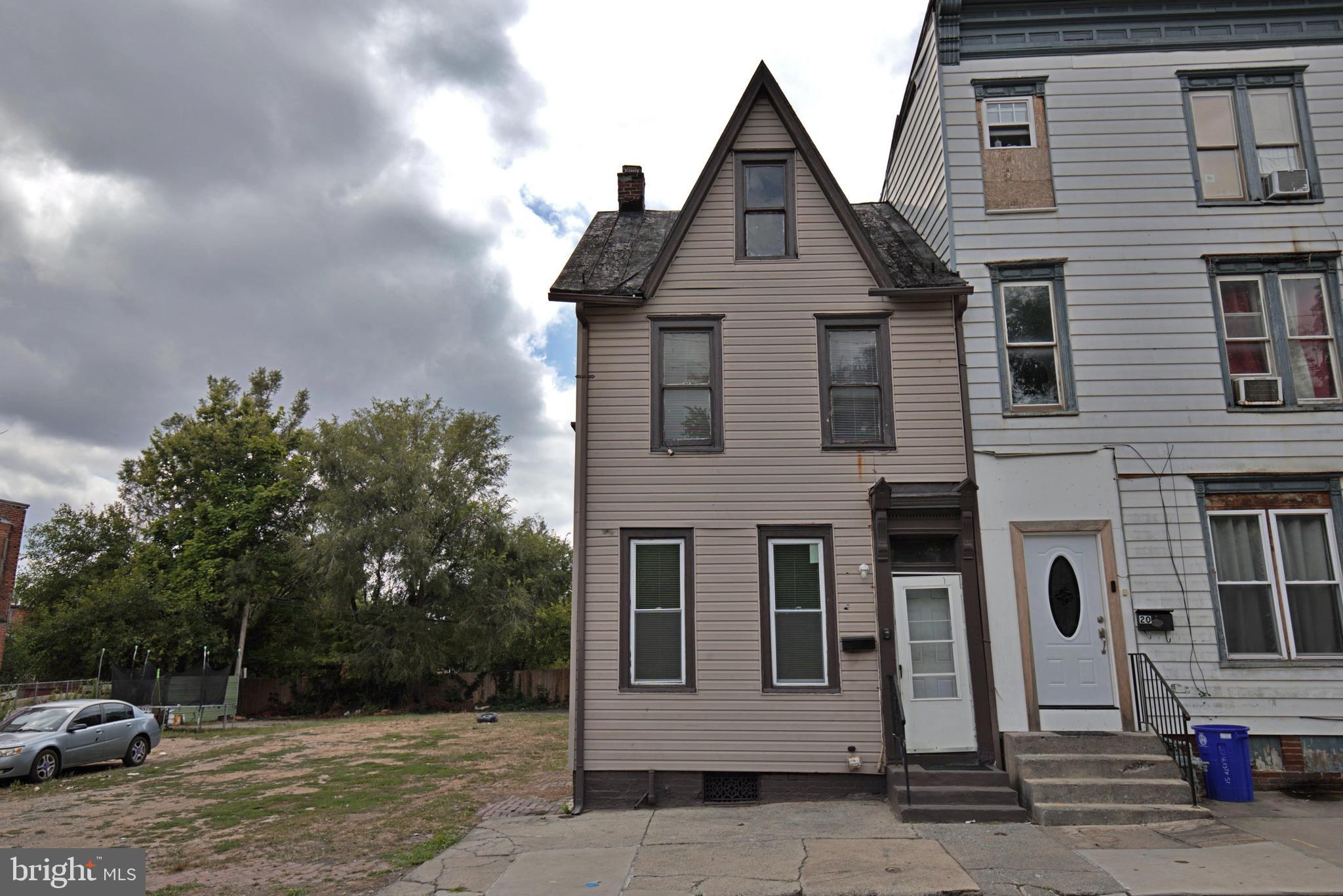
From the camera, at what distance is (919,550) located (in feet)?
A: 33.1

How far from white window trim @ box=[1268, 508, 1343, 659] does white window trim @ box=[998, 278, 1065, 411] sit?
2.91 meters

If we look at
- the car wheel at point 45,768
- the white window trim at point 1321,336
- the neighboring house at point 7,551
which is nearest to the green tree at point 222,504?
the neighboring house at point 7,551

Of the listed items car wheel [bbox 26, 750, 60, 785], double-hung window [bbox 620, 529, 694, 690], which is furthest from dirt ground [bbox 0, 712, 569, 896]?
double-hung window [bbox 620, 529, 694, 690]

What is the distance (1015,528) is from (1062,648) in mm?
1513

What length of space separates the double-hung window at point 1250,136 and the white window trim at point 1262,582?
427 cm

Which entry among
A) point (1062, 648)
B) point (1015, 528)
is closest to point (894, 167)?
point (1015, 528)

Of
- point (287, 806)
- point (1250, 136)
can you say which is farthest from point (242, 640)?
point (1250, 136)

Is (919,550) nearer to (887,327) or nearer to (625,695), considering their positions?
(887,327)

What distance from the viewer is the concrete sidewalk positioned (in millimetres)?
6301

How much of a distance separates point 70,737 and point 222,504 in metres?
23.5

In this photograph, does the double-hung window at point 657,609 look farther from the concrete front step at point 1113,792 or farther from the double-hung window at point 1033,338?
the double-hung window at point 1033,338

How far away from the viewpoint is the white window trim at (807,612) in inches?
381

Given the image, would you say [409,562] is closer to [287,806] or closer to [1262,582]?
[287,806]

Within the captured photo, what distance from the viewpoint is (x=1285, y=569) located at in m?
9.84
